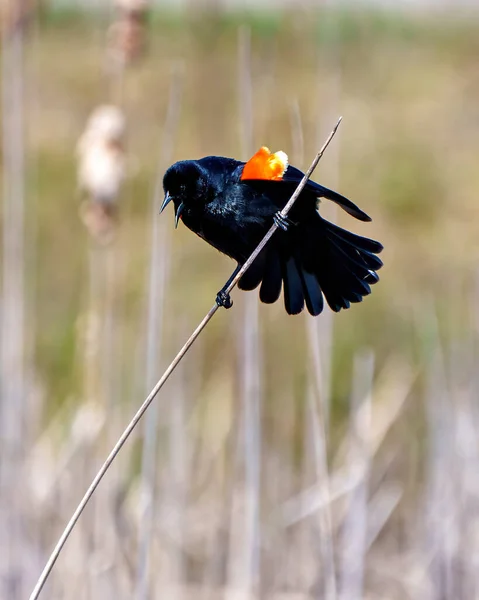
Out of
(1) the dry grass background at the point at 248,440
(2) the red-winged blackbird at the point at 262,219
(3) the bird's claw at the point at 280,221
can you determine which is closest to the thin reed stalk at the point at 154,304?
(1) the dry grass background at the point at 248,440

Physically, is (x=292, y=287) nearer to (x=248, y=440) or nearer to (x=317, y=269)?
(x=317, y=269)

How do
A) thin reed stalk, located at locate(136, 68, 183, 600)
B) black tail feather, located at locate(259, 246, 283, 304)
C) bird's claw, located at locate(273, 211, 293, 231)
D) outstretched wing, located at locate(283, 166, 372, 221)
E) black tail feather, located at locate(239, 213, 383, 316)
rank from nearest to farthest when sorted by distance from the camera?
outstretched wing, located at locate(283, 166, 372, 221) → bird's claw, located at locate(273, 211, 293, 231) → black tail feather, located at locate(239, 213, 383, 316) → black tail feather, located at locate(259, 246, 283, 304) → thin reed stalk, located at locate(136, 68, 183, 600)

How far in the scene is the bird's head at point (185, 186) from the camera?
1.57 meters

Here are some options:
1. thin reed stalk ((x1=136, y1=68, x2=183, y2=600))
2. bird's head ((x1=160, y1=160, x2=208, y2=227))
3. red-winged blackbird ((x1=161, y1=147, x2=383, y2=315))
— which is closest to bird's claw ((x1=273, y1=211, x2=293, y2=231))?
red-winged blackbird ((x1=161, y1=147, x2=383, y2=315))

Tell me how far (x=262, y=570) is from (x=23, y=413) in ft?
2.63

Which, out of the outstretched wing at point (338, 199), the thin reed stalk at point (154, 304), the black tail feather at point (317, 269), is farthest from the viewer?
the thin reed stalk at point (154, 304)

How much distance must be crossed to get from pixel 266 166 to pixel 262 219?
110 mm

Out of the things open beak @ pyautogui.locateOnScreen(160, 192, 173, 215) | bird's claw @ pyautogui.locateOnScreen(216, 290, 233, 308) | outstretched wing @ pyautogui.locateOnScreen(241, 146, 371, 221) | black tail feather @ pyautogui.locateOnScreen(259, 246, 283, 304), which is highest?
outstretched wing @ pyautogui.locateOnScreen(241, 146, 371, 221)

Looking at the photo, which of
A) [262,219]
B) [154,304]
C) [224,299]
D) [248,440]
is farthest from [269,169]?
[248,440]

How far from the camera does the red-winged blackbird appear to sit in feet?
5.18

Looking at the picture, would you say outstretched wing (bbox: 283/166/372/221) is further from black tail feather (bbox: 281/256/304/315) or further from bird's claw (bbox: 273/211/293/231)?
black tail feather (bbox: 281/256/304/315)

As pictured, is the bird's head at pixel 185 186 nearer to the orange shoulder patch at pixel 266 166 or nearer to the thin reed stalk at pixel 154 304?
the orange shoulder patch at pixel 266 166

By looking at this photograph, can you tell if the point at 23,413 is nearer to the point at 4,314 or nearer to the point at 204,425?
the point at 4,314

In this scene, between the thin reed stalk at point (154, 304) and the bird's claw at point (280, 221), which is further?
the thin reed stalk at point (154, 304)
